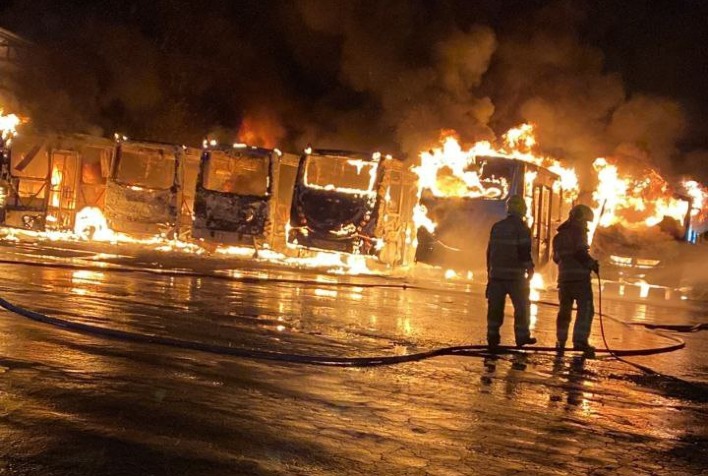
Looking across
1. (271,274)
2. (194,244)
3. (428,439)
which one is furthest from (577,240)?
(194,244)

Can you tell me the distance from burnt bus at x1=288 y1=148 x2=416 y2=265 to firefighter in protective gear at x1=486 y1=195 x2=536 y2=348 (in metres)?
9.16

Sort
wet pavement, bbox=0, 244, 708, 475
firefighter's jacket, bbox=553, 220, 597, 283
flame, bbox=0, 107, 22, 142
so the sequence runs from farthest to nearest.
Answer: flame, bbox=0, 107, 22, 142 < firefighter's jacket, bbox=553, 220, 597, 283 < wet pavement, bbox=0, 244, 708, 475

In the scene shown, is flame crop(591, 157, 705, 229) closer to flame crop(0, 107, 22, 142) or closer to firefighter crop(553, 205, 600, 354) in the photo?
firefighter crop(553, 205, 600, 354)

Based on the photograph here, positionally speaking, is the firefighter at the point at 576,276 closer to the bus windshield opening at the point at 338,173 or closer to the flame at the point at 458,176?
the flame at the point at 458,176

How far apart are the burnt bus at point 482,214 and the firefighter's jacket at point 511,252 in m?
7.96

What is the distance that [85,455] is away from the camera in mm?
4031

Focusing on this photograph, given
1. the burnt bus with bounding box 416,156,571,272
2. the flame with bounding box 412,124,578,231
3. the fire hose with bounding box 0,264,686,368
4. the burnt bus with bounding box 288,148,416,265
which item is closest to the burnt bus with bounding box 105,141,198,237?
the burnt bus with bounding box 288,148,416,265

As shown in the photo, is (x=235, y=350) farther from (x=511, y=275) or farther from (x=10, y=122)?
(x=10, y=122)

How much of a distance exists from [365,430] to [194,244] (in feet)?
53.5

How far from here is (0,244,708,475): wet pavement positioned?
4316 millimetres

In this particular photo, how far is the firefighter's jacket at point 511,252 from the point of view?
8383 millimetres

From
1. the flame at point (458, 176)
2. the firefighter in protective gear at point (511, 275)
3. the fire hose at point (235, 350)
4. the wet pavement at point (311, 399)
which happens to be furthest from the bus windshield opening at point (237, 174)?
the fire hose at point (235, 350)

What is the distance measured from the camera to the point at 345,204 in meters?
17.8

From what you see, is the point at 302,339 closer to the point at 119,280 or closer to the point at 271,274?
the point at 119,280
